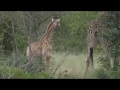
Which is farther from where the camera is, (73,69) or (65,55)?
(73,69)

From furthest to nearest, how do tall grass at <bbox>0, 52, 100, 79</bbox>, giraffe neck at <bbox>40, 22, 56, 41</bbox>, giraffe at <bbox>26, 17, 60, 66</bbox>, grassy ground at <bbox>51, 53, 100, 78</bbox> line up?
giraffe neck at <bbox>40, 22, 56, 41</bbox> < giraffe at <bbox>26, 17, 60, 66</bbox> < grassy ground at <bbox>51, 53, 100, 78</bbox> < tall grass at <bbox>0, 52, 100, 79</bbox>

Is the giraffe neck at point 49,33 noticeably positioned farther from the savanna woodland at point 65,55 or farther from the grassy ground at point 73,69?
the grassy ground at point 73,69

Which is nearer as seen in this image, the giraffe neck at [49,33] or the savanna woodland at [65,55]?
the savanna woodland at [65,55]

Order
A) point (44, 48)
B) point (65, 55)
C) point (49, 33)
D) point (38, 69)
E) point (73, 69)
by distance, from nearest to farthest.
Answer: point (65, 55), point (38, 69), point (73, 69), point (44, 48), point (49, 33)

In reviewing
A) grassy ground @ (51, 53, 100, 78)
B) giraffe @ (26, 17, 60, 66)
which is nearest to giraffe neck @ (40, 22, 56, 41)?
giraffe @ (26, 17, 60, 66)

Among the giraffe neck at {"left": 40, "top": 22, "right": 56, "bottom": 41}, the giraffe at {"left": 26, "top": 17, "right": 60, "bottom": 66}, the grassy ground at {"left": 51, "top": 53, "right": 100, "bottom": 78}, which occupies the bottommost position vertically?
the grassy ground at {"left": 51, "top": 53, "right": 100, "bottom": 78}

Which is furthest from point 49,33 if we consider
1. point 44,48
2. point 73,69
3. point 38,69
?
point 38,69

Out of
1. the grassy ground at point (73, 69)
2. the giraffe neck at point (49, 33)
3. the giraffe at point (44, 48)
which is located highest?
the giraffe neck at point (49, 33)

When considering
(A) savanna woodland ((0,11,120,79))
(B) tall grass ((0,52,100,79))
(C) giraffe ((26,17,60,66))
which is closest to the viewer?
(B) tall grass ((0,52,100,79))

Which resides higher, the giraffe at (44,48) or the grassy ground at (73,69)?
the giraffe at (44,48)

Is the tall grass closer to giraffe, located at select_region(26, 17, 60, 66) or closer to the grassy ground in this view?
the grassy ground

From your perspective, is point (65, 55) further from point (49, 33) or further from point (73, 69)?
point (49, 33)

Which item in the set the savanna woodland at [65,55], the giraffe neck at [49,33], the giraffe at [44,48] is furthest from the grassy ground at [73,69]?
the giraffe neck at [49,33]
